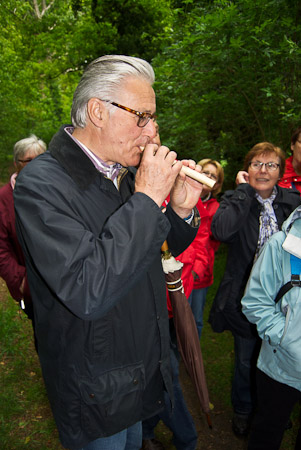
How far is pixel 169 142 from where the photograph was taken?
630 cm

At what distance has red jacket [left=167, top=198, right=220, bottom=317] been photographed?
2883 mm

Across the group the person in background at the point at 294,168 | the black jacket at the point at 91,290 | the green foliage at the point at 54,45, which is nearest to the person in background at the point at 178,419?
the black jacket at the point at 91,290

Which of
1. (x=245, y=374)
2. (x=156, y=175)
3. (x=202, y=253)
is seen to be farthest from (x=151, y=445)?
(x=156, y=175)

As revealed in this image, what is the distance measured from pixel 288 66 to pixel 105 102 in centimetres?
342

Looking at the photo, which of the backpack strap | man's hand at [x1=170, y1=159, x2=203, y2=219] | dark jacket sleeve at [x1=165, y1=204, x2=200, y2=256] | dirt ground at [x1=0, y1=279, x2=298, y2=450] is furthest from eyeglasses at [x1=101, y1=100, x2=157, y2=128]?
dirt ground at [x1=0, y1=279, x2=298, y2=450]

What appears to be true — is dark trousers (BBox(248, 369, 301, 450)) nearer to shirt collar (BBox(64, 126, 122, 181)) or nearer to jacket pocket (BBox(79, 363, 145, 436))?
jacket pocket (BBox(79, 363, 145, 436))

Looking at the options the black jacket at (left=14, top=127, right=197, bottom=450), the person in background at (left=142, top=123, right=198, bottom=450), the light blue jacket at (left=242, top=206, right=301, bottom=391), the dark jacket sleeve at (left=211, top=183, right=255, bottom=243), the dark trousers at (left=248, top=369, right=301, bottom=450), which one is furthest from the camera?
the dark jacket sleeve at (left=211, top=183, right=255, bottom=243)

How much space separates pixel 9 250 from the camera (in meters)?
3.16

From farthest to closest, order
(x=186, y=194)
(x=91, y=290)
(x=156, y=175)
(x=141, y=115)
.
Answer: (x=186, y=194) → (x=141, y=115) → (x=156, y=175) → (x=91, y=290)

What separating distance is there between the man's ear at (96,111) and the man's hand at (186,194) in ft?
1.65

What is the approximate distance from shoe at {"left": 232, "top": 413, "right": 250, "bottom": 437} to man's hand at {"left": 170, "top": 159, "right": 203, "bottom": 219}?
6.67 feet

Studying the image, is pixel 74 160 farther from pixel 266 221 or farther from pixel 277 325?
pixel 266 221

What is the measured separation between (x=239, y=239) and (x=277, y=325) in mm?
995

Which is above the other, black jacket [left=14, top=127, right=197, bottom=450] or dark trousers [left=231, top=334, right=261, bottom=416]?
black jacket [left=14, top=127, right=197, bottom=450]
